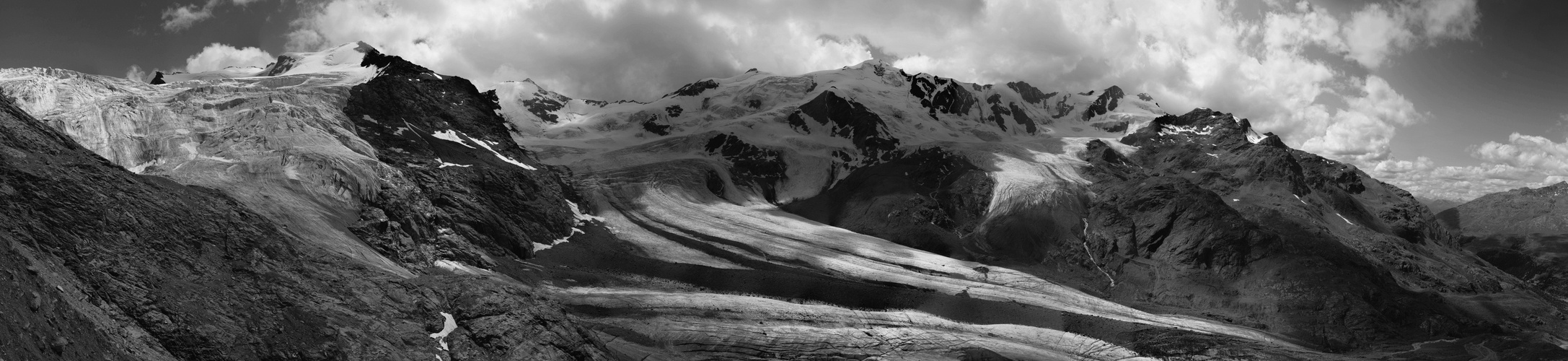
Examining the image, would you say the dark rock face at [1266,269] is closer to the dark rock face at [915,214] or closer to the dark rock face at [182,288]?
the dark rock face at [915,214]

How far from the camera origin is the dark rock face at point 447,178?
10681 cm

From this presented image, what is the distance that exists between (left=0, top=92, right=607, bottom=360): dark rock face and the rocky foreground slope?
177 mm

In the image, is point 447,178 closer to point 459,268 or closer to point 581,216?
point 459,268

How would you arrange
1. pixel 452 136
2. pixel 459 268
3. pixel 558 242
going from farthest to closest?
pixel 452 136 < pixel 558 242 < pixel 459 268

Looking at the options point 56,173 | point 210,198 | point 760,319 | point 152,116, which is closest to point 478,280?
point 210,198

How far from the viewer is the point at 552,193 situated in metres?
150

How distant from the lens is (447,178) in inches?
5039

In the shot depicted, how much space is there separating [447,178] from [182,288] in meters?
80.2

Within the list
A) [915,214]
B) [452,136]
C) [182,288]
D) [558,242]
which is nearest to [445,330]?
[182,288]

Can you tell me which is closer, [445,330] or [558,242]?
[445,330]

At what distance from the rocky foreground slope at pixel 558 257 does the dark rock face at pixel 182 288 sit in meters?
0.18

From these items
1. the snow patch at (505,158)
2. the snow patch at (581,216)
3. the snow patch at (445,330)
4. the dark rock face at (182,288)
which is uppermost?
the snow patch at (505,158)

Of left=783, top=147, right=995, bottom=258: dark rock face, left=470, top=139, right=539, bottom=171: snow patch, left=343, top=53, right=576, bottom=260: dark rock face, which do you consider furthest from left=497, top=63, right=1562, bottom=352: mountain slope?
left=470, top=139, right=539, bottom=171: snow patch

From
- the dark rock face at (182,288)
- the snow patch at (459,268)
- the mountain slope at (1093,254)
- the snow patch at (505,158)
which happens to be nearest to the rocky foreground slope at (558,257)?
the dark rock face at (182,288)
